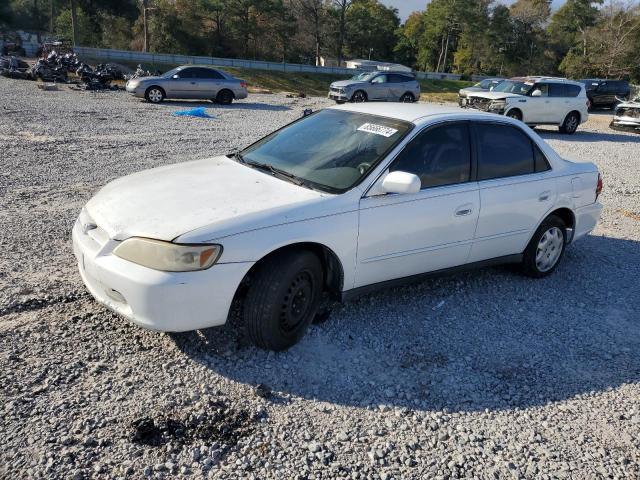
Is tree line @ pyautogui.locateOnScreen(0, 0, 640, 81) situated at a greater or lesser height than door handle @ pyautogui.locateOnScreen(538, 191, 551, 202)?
greater

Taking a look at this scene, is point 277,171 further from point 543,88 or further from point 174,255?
point 543,88

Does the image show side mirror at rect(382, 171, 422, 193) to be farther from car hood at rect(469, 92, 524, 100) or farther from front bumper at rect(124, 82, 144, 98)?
front bumper at rect(124, 82, 144, 98)

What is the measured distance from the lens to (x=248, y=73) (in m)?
36.0

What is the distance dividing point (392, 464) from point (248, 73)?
3589 cm

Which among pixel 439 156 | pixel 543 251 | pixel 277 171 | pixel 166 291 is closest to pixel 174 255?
pixel 166 291

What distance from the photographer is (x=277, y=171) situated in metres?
4.09

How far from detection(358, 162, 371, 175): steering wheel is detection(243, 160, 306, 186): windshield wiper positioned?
0.42 metres

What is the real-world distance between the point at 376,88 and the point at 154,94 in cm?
943

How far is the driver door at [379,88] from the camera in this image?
2305 centimetres

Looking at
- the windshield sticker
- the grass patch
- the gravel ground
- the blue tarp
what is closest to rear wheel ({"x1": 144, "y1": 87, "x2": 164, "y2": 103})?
the blue tarp

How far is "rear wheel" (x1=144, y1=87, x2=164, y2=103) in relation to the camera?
1878cm

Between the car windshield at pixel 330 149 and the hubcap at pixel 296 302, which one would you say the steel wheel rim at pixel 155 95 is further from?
the hubcap at pixel 296 302

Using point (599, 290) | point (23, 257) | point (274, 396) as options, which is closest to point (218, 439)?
point (274, 396)

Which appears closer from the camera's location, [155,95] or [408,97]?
[155,95]
